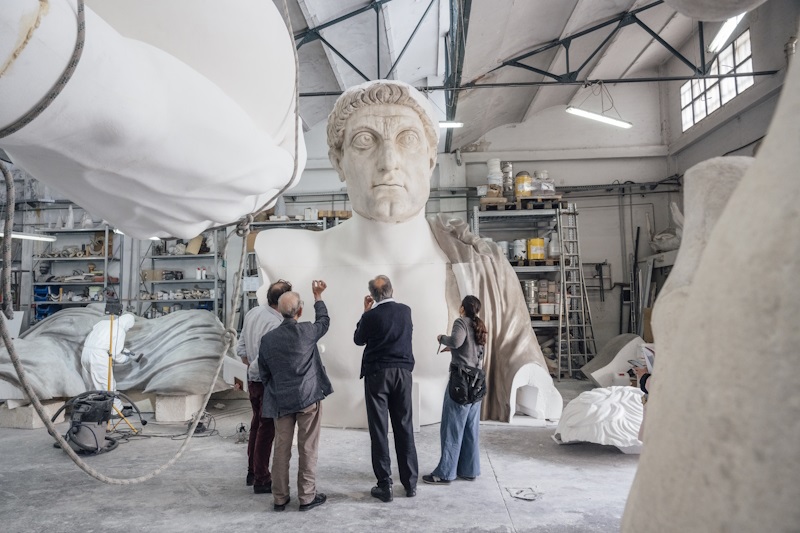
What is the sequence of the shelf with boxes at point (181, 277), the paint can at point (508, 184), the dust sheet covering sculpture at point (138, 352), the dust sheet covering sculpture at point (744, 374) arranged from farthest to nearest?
the shelf with boxes at point (181, 277) → the paint can at point (508, 184) → the dust sheet covering sculpture at point (138, 352) → the dust sheet covering sculpture at point (744, 374)

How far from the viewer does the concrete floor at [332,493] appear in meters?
2.91

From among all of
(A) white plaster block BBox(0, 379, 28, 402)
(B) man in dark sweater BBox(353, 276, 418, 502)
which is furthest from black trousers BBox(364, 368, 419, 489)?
(A) white plaster block BBox(0, 379, 28, 402)

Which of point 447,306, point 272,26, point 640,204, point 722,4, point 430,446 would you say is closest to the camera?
point 722,4

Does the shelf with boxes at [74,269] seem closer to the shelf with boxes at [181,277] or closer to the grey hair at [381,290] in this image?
the shelf with boxes at [181,277]

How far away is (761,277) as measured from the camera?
567 mm

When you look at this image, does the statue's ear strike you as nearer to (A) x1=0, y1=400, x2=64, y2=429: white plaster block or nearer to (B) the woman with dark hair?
(B) the woman with dark hair

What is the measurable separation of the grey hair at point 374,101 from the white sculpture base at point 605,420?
245 centimetres

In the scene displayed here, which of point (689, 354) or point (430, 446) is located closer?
point (689, 354)

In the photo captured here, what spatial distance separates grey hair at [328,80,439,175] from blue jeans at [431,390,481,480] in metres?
2.17

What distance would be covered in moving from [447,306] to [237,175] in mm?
3391

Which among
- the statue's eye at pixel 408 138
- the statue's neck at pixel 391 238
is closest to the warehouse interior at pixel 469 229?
the statue's neck at pixel 391 238

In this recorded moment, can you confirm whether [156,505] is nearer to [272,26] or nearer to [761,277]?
[272,26]

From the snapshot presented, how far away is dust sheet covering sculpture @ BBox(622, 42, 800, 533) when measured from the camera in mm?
540

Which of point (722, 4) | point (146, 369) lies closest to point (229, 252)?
point (146, 369)
